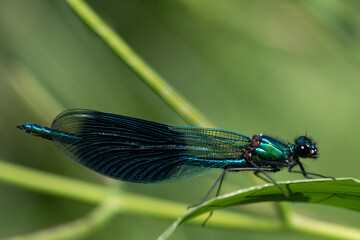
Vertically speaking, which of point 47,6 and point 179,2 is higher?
point 179,2

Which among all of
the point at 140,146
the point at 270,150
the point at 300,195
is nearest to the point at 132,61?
the point at 140,146

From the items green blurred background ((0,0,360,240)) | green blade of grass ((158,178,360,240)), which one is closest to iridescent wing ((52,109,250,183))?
green blurred background ((0,0,360,240))

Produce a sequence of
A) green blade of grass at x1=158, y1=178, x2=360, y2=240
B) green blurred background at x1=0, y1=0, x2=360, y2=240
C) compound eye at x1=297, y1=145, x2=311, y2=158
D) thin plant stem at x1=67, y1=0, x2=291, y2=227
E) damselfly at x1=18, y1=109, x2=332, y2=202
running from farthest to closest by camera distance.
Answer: green blurred background at x1=0, y1=0, x2=360, y2=240 → compound eye at x1=297, y1=145, x2=311, y2=158 → damselfly at x1=18, y1=109, x2=332, y2=202 → thin plant stem at x1=67, y1=0, x2=291, y2=227 → green blade of grass at x1=158, y1=178, x2=360, y2=240

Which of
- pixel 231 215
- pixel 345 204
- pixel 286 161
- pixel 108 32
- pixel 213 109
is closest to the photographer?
pixel 345 204

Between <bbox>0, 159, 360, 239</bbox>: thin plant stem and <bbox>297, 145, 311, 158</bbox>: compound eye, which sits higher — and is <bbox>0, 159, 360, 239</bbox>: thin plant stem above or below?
below

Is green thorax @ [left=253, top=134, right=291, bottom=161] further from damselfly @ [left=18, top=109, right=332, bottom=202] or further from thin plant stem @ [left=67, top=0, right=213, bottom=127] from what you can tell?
thin plant stem @ [left=67, top=0, right=213, bottom=127]

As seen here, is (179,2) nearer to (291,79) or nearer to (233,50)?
(233,50)

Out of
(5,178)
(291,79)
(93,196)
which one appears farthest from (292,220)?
(291,79)

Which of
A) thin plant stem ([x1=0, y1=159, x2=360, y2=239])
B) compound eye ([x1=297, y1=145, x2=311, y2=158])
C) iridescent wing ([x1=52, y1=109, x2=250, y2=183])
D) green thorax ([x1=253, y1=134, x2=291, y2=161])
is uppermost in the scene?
compound eye ([x1=297, y1=145, x2=311, y2=158])

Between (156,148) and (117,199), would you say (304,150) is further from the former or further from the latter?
(117,199)
